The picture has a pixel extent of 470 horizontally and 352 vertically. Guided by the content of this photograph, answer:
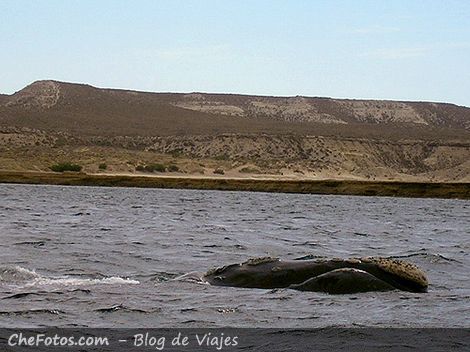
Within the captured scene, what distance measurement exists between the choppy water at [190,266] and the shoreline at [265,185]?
40729mm

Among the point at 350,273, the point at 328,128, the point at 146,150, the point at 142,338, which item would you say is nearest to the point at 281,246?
the point at 350,273

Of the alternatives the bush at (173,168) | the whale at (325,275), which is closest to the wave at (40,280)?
the whale at (325,275)

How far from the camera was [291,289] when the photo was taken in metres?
16.2

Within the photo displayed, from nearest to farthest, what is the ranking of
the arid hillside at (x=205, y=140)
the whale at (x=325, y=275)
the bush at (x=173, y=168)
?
1. the whale at (x=325, y=275)
2. the bush at (x=173, y=168)
3. the arid hillside at (x=205, y=140)

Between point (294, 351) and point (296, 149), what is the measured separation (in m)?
115

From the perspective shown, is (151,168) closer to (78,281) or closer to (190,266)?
(190,266)

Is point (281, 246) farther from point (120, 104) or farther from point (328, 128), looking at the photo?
point (120, 104)

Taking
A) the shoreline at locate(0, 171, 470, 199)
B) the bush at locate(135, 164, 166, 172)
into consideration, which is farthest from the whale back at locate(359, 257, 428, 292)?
the bush at locate(135, 164, 166, 172)

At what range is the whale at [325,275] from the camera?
16.2 meters

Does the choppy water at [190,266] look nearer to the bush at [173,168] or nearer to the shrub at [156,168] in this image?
the shrub at [156,168]

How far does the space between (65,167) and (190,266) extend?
3113 inches

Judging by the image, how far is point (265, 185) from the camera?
3342 inches

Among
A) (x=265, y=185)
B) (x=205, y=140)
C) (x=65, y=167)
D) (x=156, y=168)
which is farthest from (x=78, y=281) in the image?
(x=205, y=140)

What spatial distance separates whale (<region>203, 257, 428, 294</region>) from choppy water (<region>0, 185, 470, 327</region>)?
42 cm
